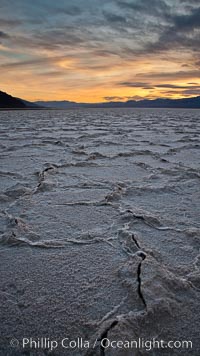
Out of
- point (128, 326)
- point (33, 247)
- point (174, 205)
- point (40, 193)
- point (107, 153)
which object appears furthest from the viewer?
point (107, 153)

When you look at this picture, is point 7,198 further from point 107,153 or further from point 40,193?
point 107,153

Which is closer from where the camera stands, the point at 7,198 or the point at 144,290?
the point at 144,290

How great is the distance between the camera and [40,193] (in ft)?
8.12

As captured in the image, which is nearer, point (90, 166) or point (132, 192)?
point (132, 192)

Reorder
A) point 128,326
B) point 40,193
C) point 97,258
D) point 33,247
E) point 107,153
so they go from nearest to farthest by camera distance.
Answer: point 128,326
point 97,258
point 33,247
point 40,193
point 107,153

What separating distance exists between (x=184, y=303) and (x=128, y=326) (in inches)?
10.2

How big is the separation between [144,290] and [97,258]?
336 millimetres

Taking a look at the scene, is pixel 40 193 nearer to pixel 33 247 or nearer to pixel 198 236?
pixel 33 247

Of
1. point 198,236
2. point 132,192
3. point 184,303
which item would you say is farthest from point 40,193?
point 184,303

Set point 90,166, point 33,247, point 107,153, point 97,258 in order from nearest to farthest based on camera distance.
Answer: point 97,258
point 33,247
point 90,166
point 107,153

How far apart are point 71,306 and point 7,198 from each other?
1388 millimetres

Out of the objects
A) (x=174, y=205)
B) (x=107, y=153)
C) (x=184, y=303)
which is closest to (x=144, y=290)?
(x=184, y=303)

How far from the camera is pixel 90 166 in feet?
11.8

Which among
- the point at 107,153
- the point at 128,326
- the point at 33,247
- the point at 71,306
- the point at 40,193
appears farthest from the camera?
the point at 107,153
